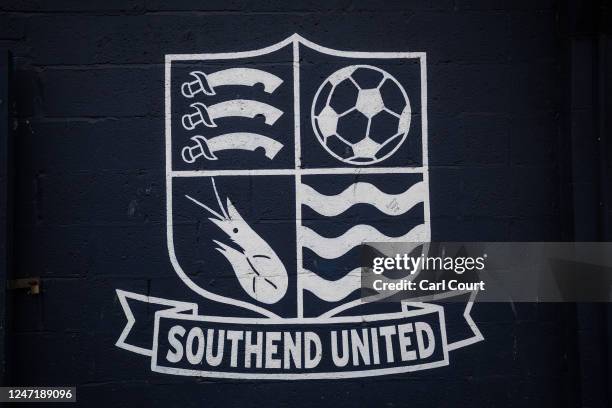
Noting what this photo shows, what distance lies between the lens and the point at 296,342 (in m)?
3.17

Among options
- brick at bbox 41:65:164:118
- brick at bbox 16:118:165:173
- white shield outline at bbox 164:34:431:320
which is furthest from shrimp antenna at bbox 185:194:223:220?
brick at bbox 41:65:164:118

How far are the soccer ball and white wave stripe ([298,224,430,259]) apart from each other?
1.10ft

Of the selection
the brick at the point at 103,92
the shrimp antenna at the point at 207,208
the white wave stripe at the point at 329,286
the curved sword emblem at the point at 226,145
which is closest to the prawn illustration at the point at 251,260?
the shrimp antenna at the point at 207,208

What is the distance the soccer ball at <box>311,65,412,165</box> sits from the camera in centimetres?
321

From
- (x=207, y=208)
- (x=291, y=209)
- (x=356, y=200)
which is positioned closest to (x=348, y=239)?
(x=356, y=200)

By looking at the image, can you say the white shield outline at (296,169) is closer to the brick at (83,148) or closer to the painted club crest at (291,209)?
the painted club crest at (291,209)

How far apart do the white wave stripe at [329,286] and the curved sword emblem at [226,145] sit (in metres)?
0.61

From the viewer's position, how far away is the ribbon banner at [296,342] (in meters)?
3.15

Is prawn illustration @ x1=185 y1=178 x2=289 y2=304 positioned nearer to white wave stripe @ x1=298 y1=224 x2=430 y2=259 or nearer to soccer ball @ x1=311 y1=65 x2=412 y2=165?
white wave stripe @ x1=298 y1=224 x2=430 y2=259

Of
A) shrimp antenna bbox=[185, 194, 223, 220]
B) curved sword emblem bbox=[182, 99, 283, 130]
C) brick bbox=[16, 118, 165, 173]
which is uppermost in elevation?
curved sword emblem bbox=[182, 99, 283, 130]

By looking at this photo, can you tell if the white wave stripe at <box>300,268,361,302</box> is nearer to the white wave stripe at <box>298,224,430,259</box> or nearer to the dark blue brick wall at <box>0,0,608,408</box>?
the white wave stripe at <box>298,224,430,259</box>

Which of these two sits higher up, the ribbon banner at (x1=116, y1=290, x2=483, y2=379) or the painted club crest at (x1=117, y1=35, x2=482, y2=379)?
the painted club crest at (x1=117, y1=35, x2=482, y2=379)

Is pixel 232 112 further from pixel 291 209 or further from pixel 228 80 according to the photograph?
pixel 291 209

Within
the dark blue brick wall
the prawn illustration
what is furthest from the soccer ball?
the prawn illustration
